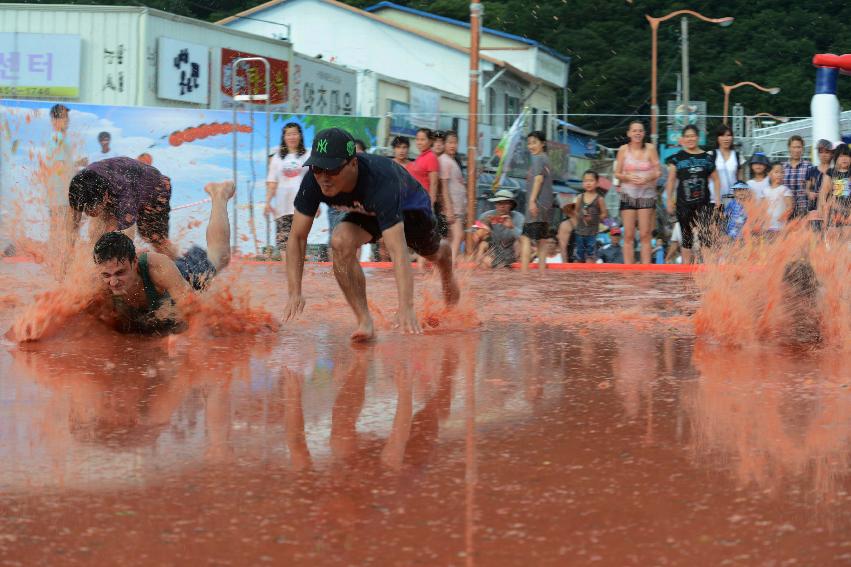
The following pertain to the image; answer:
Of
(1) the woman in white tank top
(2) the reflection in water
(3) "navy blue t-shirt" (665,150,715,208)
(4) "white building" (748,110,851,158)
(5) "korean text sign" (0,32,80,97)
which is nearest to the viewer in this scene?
(2) the reflection in water

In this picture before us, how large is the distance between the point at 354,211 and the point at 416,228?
55 centimetres

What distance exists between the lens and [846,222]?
457 inches

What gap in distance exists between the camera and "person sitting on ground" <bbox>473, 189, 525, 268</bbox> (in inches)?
535

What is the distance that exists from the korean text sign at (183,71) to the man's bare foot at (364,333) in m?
14.2

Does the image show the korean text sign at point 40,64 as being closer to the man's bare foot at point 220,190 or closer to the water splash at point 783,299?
the man's bare foot at point 220,190

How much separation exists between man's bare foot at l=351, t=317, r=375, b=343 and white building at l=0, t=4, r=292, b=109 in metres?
14.2

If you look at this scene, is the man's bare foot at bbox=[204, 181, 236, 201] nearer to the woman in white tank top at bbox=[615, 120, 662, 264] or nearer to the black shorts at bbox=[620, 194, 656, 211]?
the woman in white tank top at bbox=[615, 120, 662, 264]

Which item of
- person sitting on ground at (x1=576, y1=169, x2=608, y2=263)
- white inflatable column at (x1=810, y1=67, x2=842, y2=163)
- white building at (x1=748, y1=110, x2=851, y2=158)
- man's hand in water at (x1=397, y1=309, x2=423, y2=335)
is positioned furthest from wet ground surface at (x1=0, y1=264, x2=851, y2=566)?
white building at (x1=748, y1=110, x2=851, y2=158)

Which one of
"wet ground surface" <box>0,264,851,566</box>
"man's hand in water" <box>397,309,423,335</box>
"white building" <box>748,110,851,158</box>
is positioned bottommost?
"wet ground surface" <box>0,264,851,566</box>

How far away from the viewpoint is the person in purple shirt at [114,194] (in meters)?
7.71

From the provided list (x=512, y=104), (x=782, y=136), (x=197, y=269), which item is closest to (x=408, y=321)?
(x=197, y=269)

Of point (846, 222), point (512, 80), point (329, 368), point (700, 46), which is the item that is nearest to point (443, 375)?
point (329, 368)

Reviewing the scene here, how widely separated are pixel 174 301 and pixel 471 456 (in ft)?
10.5

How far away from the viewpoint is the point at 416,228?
7.45 meters
